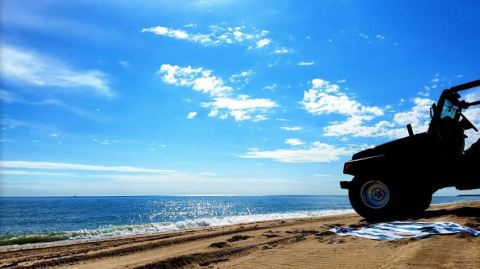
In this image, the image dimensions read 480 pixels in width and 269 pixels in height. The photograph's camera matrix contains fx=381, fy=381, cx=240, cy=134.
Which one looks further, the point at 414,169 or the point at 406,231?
the point at 414,169

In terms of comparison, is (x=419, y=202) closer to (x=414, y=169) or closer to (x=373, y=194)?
(x=414, y=169)

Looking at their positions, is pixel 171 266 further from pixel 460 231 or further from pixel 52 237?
pixel 52 237

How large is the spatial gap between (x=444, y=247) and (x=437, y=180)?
449cm

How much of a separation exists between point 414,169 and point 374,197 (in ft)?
3.69

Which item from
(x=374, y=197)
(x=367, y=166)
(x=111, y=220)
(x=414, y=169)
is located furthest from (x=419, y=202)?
(x=111, y=220)

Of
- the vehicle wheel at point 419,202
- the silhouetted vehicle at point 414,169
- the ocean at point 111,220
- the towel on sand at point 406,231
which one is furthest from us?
the ocean at point 111,220

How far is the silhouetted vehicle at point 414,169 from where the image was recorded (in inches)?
346

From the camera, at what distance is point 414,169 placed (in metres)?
8.91

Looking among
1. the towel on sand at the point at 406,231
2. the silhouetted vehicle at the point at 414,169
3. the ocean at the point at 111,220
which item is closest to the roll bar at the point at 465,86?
the silhouetted vehicle at the point at 414,169

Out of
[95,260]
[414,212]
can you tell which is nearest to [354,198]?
[414,212]

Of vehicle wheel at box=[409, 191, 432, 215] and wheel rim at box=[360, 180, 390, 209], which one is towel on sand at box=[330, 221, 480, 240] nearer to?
wheel rim at box=[360, 180, 390, 209]

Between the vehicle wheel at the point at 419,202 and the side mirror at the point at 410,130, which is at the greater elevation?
the side mirror at the point at 410,130

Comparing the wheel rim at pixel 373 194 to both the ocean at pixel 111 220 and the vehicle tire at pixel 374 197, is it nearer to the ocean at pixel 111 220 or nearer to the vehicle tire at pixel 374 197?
the vehicle tire at pixel 374 197

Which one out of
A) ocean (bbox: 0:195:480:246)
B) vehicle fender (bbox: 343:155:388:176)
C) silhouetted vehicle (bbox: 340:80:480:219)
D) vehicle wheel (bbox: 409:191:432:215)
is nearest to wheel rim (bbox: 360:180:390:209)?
silhouetted vehicle (bbox: 340:80:480:219)
